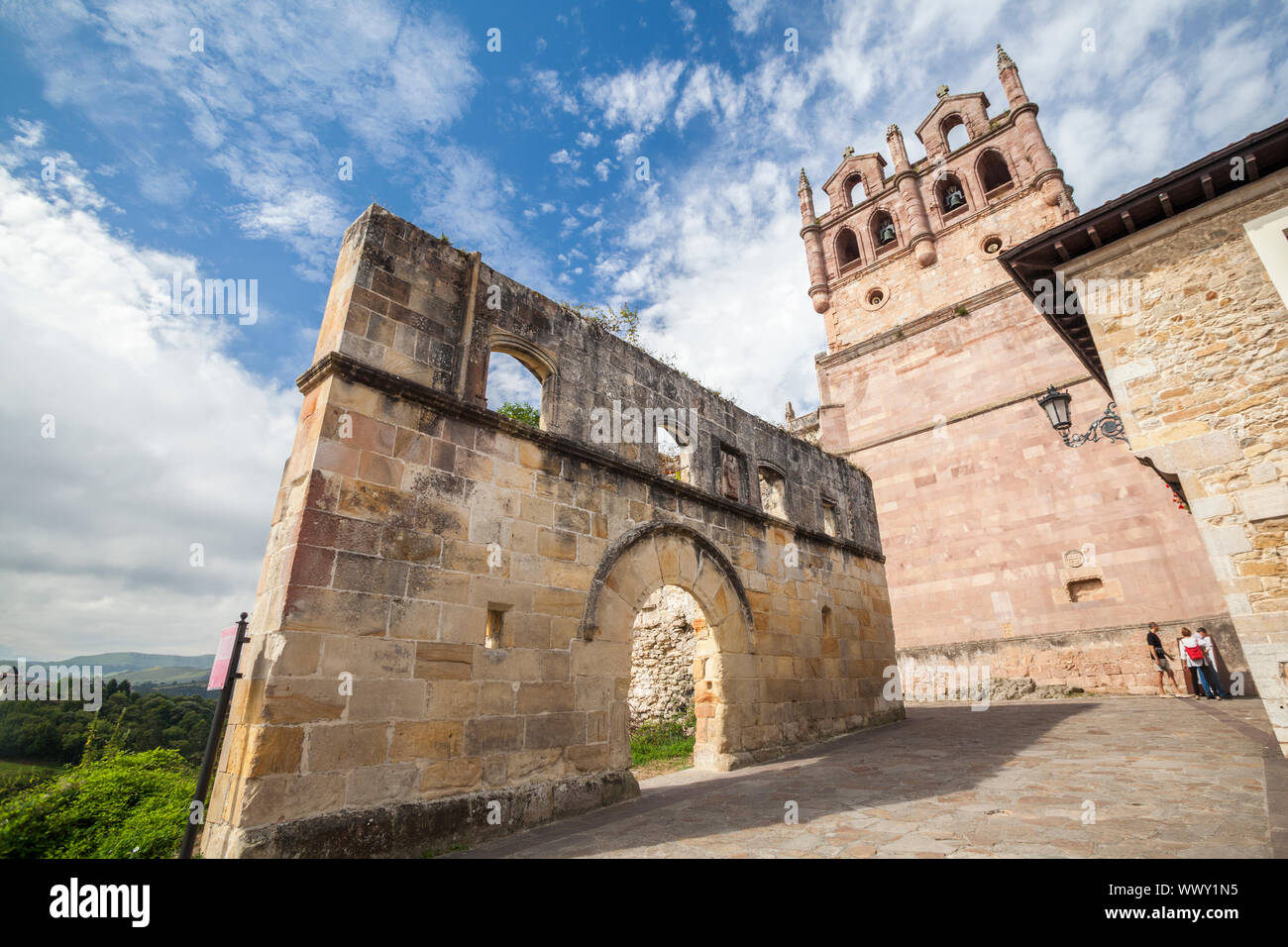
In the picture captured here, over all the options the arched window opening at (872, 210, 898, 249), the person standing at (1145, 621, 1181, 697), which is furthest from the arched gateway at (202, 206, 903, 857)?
the arched window opening at (872, 210, 898, 249)

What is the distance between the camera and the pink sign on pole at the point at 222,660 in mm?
4086

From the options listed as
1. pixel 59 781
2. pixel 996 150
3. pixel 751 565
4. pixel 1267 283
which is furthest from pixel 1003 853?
pixel 996 150

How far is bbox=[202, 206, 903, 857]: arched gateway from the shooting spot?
4.35 metres

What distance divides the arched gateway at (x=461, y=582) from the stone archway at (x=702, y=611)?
0.10ft

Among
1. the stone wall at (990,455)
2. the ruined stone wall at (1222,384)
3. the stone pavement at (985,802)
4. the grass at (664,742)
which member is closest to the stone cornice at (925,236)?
the stone wall at (990,455)

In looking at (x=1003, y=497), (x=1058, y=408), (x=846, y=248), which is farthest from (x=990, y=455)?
(x=846, y=248)

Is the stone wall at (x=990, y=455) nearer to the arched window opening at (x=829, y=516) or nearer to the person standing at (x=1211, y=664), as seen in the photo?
the person standing at (x=1211, y=664)

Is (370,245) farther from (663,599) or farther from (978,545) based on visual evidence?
(978,545)

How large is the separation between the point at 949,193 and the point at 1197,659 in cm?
1586

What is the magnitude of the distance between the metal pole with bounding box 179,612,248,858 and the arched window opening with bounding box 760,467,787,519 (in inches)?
317

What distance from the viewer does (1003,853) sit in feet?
11.0

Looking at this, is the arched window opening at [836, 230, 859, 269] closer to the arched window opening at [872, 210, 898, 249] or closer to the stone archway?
Result: the arched window opening at [872, 210, 898, 249]

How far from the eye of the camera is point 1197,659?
37.1 ft

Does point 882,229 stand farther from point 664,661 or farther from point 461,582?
point 461,582
